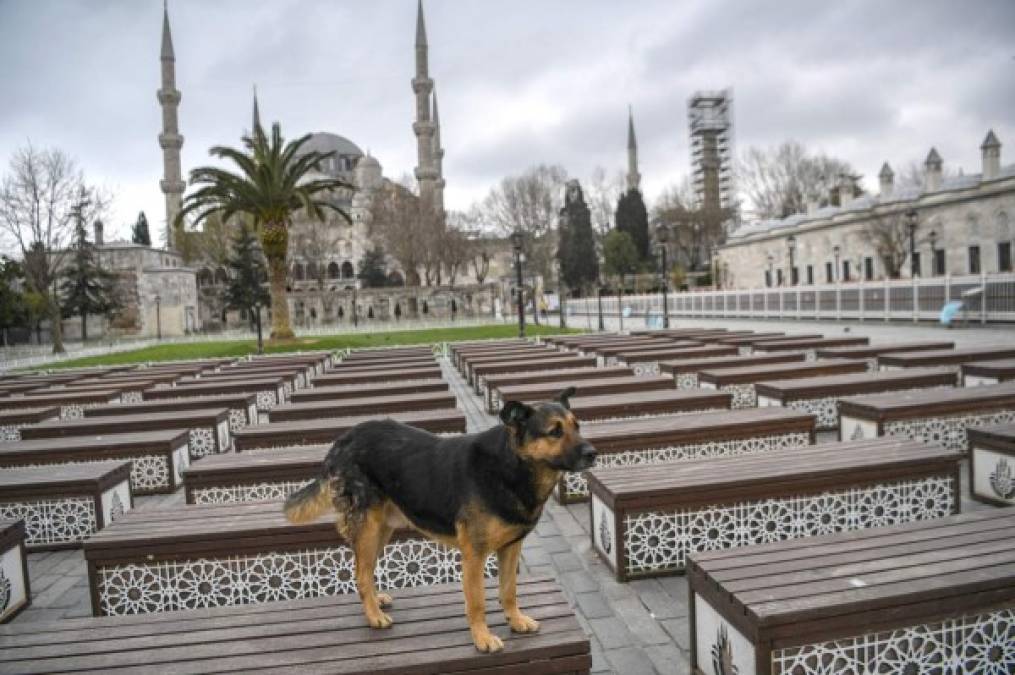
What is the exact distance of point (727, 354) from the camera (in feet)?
47.5

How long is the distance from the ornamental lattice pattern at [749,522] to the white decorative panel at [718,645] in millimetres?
1367

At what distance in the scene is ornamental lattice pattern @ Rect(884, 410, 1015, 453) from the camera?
738 centimetres

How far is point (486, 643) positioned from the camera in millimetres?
2779

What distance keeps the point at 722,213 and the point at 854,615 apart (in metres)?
82.1

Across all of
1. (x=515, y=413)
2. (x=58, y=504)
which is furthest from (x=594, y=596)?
(x=58, y=504)

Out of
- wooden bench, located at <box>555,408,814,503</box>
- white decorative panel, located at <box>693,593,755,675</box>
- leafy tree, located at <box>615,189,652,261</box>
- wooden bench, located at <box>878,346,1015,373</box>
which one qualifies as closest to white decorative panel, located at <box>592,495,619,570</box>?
wooden bench, located at <box>555,408,814,503</box>

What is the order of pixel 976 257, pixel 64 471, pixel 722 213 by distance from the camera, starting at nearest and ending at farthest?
pixel 64 471
pixel 976 257
pixel 722 213

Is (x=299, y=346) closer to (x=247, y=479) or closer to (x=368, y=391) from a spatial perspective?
(x=368, y=391)

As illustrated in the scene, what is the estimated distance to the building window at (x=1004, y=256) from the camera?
40688mm

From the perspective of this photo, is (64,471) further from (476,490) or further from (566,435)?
(566,435)

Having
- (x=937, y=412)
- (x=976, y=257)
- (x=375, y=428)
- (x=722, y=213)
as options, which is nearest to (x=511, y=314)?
(x=976, y=257)

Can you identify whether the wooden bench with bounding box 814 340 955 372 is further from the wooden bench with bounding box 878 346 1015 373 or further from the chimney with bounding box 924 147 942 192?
the chimney with bounding box 924 147 942 192

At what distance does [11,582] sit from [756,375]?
9298 millimetres

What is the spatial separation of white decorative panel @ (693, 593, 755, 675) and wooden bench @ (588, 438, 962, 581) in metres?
1.33
